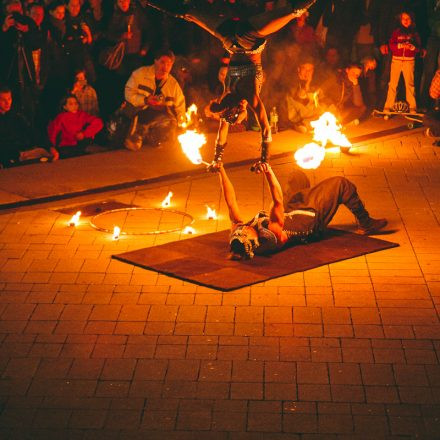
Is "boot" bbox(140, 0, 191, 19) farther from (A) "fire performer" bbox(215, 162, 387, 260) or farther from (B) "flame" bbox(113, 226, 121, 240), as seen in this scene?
(B) "flame" bbox(113, 226, 121, 240)

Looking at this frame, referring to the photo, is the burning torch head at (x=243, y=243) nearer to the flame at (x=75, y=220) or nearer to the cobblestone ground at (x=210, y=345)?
the cobblestone ground at (x=210, y=345)

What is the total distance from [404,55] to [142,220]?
6878mm

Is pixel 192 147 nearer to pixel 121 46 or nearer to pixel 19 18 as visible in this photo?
pixel 19 18

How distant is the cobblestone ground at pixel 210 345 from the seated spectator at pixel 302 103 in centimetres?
467

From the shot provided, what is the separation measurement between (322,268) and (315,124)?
179 inches

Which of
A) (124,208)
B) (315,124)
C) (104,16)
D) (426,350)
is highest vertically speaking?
(104,16)

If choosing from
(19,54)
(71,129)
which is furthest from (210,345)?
(19,54)

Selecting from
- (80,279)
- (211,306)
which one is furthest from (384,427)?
(80,279)

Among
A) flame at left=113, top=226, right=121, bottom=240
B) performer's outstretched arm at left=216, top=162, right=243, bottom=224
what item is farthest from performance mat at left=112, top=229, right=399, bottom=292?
flame at left=113, top=226, right=121, bottom=240

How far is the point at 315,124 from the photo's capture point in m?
13.4

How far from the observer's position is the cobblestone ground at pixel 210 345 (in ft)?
21.0

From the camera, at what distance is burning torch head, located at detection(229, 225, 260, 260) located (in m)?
9.27

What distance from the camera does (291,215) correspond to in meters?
9.77

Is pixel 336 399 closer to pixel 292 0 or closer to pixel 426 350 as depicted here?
pixel 426 350
